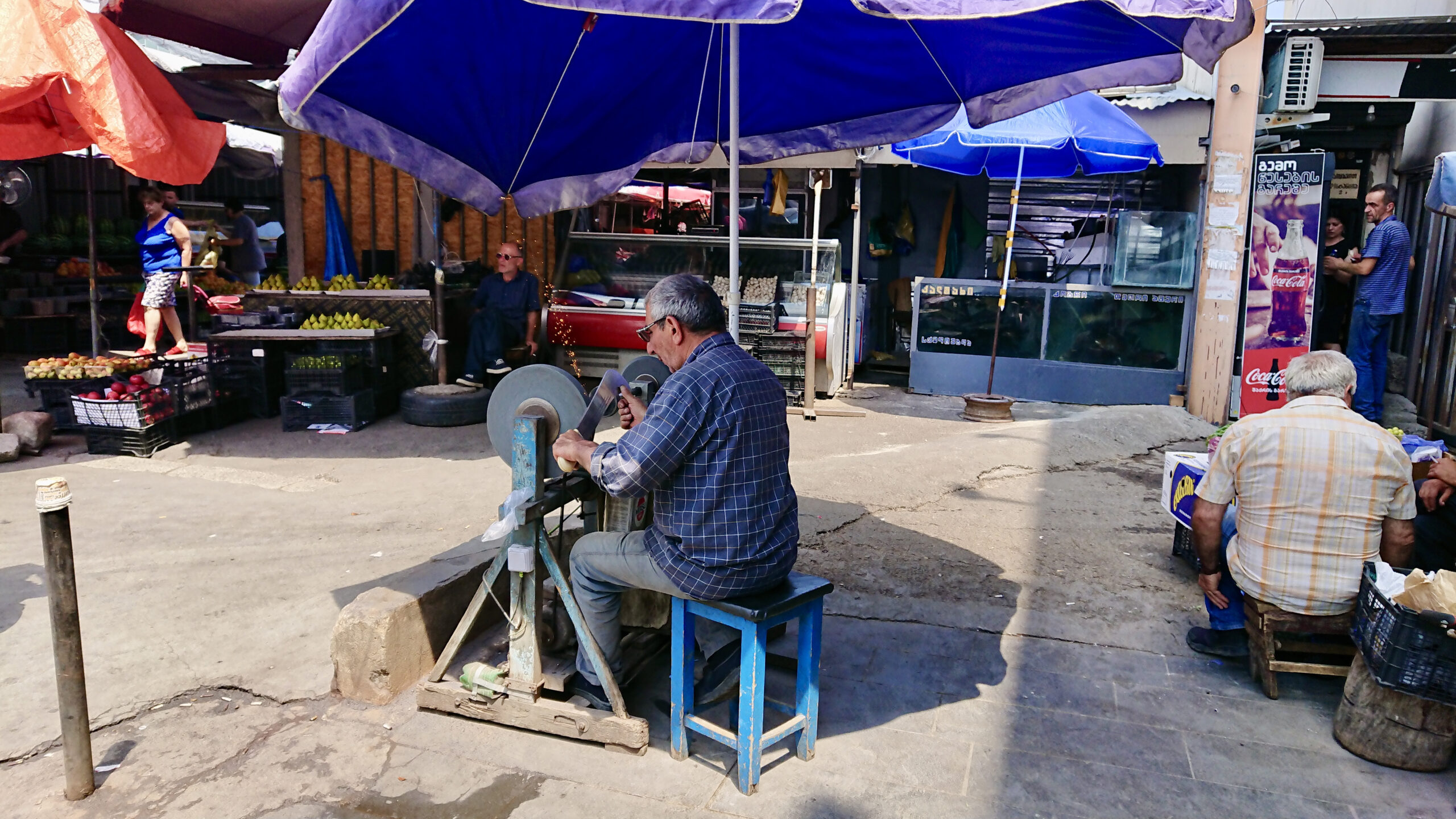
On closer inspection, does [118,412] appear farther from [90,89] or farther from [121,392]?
[90,89]

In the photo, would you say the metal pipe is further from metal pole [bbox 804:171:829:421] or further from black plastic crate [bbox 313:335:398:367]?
black plastic crate [bbox 313:335:398:367]

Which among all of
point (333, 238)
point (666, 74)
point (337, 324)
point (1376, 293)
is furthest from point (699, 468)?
point (333, 238)

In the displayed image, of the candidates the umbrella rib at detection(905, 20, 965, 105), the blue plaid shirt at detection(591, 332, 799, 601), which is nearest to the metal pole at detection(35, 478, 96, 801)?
the blue plaid shirt at detection(591, 332, 799, 601)

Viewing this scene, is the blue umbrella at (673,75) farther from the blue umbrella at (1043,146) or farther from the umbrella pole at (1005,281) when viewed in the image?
the umbrella pole at (1005,281)

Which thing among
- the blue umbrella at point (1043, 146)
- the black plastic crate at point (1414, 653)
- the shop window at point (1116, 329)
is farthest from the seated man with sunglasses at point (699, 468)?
the shop window at point (1116, 329)

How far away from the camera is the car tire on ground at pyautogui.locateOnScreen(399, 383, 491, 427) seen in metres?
8.51

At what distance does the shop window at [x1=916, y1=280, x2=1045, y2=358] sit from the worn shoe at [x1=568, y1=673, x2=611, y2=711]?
7.83 meters

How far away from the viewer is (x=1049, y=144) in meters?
8.13

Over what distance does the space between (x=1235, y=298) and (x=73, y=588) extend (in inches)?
370

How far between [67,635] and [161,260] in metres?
6.81

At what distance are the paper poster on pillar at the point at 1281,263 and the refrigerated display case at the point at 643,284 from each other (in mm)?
4016

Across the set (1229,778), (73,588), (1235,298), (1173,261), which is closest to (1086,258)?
(1173,261)

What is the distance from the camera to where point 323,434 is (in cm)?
826

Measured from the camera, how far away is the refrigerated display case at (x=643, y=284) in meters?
10.0
